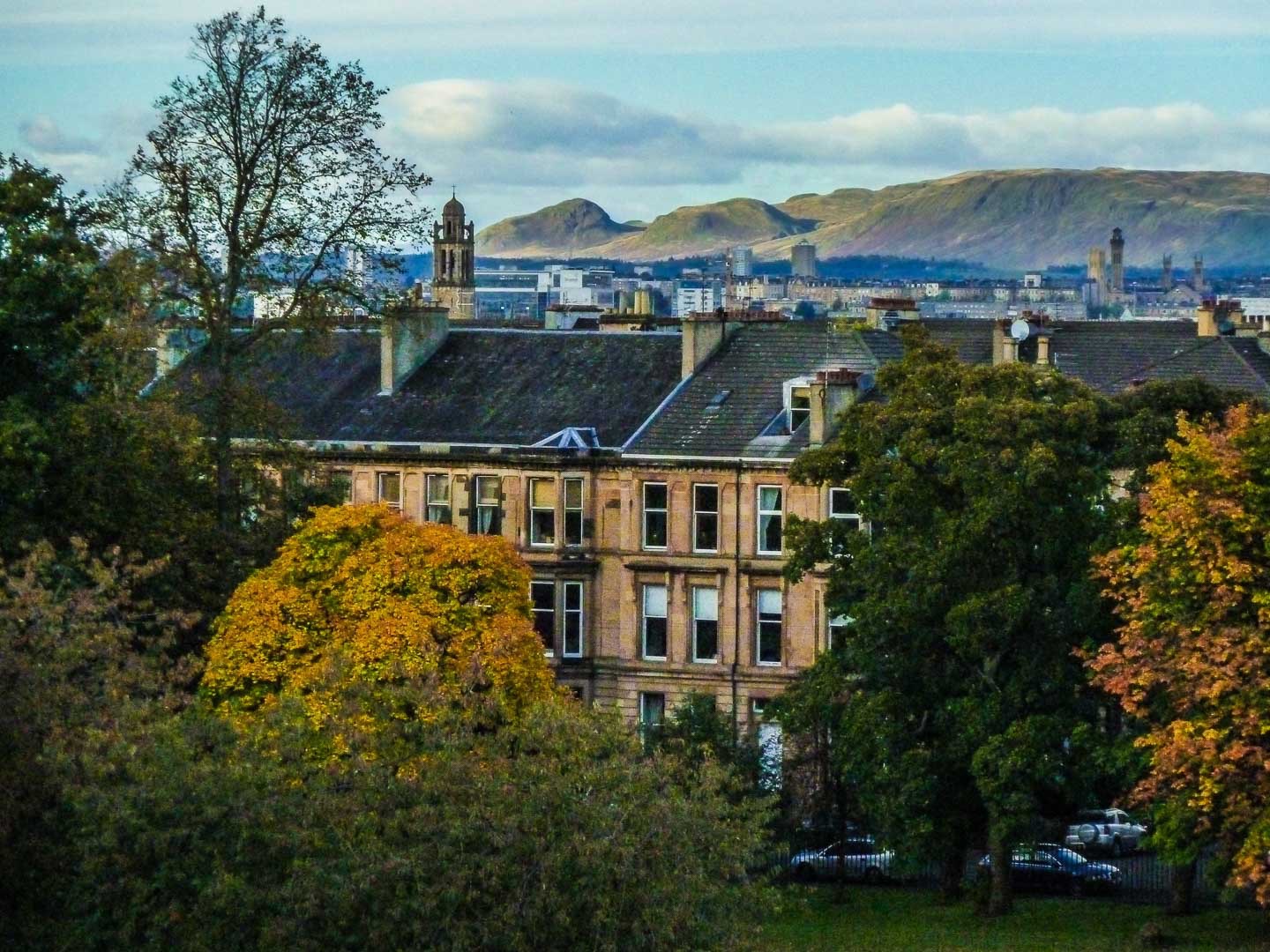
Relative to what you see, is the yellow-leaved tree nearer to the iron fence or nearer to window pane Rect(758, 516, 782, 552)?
the iron fence

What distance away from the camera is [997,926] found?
214 ft

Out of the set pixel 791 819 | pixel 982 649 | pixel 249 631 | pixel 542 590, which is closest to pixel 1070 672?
pixel 982 649

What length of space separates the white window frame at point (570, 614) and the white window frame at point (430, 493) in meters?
4.42

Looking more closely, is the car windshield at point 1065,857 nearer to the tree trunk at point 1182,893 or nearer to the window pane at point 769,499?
the tree trunk at point 1182,893

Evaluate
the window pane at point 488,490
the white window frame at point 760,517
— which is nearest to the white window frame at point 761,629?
the white window frame at point 760,517

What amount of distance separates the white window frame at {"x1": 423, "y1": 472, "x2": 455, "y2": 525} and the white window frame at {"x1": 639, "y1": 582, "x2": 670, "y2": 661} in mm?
6663

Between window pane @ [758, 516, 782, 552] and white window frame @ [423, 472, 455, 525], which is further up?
white window frame @ [423, 472, 455, 525]

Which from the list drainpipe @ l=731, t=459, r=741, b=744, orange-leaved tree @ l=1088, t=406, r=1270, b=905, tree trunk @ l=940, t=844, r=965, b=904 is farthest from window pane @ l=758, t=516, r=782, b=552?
orange-leaved tree @ l=1088, t=406, r=1270, b=905

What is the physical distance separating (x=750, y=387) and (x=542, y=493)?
22.4 feet

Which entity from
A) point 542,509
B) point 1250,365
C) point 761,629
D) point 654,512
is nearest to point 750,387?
point 654,512

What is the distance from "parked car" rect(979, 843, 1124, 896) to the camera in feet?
236

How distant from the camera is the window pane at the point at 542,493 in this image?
89.2 metres

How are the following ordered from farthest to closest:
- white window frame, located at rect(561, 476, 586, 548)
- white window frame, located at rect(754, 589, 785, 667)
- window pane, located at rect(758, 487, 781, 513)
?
white window frame, located at rect(561, 476, 586, 548)
window pane, located at rect(758, 487, 781, 513)
white window frame, located at rect(754, 589, 785, 667)

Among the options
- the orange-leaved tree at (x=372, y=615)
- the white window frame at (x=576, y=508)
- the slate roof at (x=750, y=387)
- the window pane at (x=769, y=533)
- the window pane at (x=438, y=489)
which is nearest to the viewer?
the orange-leaved tree at (x=372, y=615)
